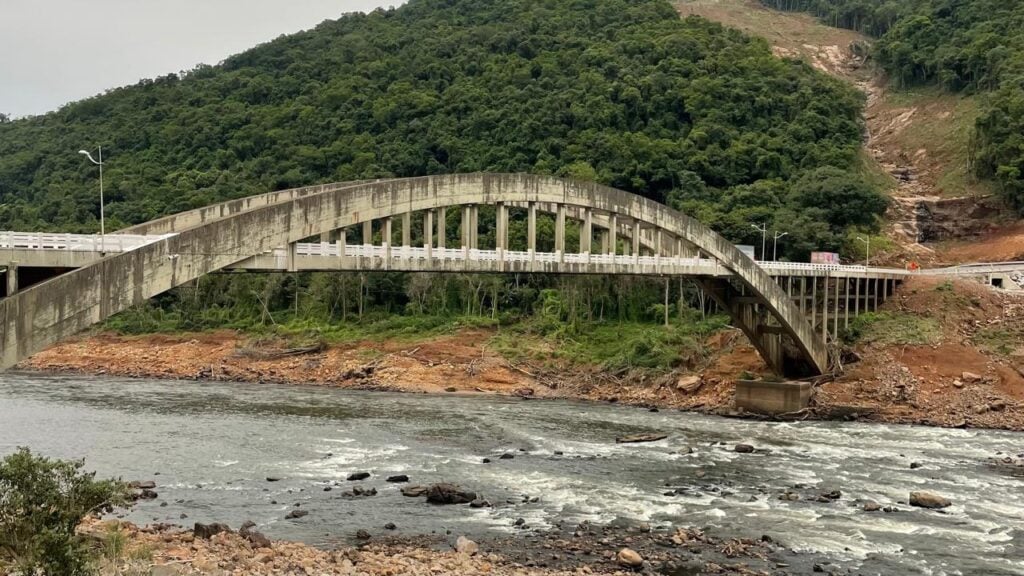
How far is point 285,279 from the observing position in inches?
3356

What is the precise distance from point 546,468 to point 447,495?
6016 millimetres

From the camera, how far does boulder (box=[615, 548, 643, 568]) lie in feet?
67.6

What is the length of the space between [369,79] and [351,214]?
88.0 meters

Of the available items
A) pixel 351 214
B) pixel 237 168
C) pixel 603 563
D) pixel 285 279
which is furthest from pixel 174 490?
pixel 237 168

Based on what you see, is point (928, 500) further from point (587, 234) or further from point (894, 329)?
point (894, 329)

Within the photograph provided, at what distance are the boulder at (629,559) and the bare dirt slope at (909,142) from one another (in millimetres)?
57309

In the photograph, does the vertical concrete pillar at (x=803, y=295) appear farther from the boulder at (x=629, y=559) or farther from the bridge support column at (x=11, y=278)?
the bridge support column at (x=11, y=278)

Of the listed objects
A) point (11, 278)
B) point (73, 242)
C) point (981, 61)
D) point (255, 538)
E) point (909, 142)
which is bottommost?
point (255, 538)

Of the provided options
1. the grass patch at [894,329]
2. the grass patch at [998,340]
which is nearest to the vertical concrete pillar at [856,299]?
the grass patch at [894,329]

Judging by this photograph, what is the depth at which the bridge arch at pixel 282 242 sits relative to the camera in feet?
64.0

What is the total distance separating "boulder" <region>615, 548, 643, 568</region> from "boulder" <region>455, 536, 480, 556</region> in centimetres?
356

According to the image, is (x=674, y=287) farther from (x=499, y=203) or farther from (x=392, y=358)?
(x=499, y=203)

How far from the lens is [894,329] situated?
51.5 metres

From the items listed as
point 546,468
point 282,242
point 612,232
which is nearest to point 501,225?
point 612,232
